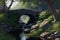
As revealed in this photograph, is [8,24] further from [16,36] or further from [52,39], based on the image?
[52,39]

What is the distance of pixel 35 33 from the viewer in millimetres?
25766

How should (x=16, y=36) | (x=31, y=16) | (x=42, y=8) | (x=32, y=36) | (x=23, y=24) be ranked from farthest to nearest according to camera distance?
(x=42, y=8), (x=31, y=16), (x=23, y=24), (x=16, y=36), (x=32, y=36)

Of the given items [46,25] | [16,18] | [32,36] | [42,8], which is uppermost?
[42,8]

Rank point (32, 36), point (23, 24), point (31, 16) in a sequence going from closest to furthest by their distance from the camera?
point (32, 36)
point (23, 24)
point (31, 16)

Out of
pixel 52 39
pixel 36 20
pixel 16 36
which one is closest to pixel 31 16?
pixel 36 20

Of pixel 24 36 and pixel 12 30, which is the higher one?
pixel 12 30

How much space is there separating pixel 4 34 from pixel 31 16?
8.71 meters

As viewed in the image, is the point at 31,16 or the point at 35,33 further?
the point at 31,16

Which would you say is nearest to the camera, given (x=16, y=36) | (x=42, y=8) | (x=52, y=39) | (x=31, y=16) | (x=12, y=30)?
(x=52, y=39)

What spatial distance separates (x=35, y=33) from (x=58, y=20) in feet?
11.1

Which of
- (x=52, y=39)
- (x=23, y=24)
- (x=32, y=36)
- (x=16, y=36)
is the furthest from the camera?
(x=23, y=24)

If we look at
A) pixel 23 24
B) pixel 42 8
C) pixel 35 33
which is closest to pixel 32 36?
pixel 35 33

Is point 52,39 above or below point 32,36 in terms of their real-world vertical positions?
below

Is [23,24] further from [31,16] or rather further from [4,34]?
[4,34]
